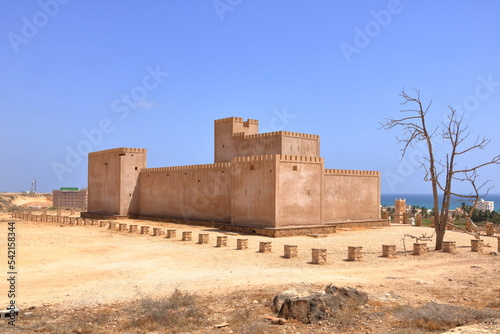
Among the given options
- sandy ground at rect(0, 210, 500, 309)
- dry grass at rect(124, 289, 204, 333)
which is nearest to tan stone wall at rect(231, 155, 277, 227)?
sandy ground at rect(0, 210, 500, 309)

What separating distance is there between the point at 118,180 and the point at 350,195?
16.1m

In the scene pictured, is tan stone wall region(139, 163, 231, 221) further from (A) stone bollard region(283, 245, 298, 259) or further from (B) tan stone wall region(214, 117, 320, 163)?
(A) stone bollard region(283, 245, 298, 259)

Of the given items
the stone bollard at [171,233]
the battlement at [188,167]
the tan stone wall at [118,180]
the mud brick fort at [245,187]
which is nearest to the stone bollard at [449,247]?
the mud brick fort at [245,187]

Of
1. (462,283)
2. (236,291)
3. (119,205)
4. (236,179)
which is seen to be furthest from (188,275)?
(119,205)

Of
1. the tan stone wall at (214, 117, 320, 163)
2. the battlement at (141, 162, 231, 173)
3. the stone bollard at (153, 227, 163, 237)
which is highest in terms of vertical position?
the tan stone wall at (214, 117, 320, 163)

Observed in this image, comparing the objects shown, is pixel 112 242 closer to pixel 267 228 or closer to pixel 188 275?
pixel 267 228

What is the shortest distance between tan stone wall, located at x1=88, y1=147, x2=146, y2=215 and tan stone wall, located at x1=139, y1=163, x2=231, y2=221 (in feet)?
2.20

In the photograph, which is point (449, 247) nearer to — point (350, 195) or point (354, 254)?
point (354, 254)

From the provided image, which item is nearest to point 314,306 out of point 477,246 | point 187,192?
point 477,246

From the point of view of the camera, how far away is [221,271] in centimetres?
1223

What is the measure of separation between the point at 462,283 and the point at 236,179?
13231 mm

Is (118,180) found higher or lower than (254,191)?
higher

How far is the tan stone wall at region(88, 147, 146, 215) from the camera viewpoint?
32.0 meters

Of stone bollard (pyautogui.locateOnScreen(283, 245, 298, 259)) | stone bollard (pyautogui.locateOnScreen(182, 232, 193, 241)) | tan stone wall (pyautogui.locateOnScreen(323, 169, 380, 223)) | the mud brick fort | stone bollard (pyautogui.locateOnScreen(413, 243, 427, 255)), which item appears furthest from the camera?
tan stone wall (pyautogui.locateOnScreen(323, 169, 380, 223))
